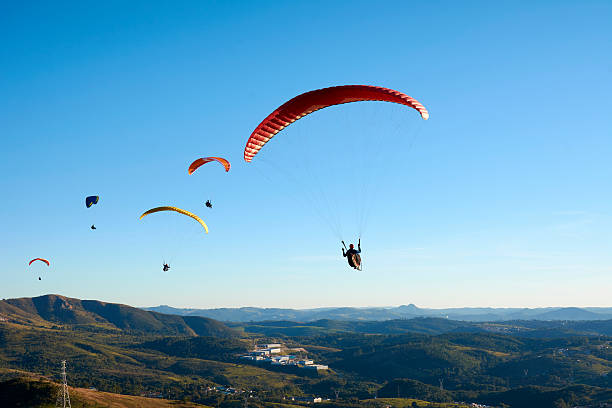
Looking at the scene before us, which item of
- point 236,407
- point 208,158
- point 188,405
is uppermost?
point 208,158

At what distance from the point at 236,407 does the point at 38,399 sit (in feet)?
292

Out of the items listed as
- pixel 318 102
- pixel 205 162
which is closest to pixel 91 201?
pixel 205 162

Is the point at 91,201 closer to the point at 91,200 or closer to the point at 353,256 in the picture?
the point at 91,200

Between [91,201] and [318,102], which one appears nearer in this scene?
[318,102]

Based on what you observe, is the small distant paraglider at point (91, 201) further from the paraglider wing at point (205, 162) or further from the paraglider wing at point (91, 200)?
the paraglider wing at point (205, 162)

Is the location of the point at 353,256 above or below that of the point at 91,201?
below

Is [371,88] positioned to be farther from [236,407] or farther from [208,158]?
[236,407]

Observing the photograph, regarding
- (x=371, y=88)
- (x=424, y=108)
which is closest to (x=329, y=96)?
(x=371, y=88)

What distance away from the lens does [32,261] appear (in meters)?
96.1

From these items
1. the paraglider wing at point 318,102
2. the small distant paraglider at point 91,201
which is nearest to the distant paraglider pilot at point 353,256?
the paraglider wing at point 318,102

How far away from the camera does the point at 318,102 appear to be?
3441 cm

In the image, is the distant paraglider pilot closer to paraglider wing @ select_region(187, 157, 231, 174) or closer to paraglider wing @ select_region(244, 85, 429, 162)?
paraglider wing @ select_region(244, 85, 429, 162)

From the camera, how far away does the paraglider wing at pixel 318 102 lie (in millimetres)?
32812

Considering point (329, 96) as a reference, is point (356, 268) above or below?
below
